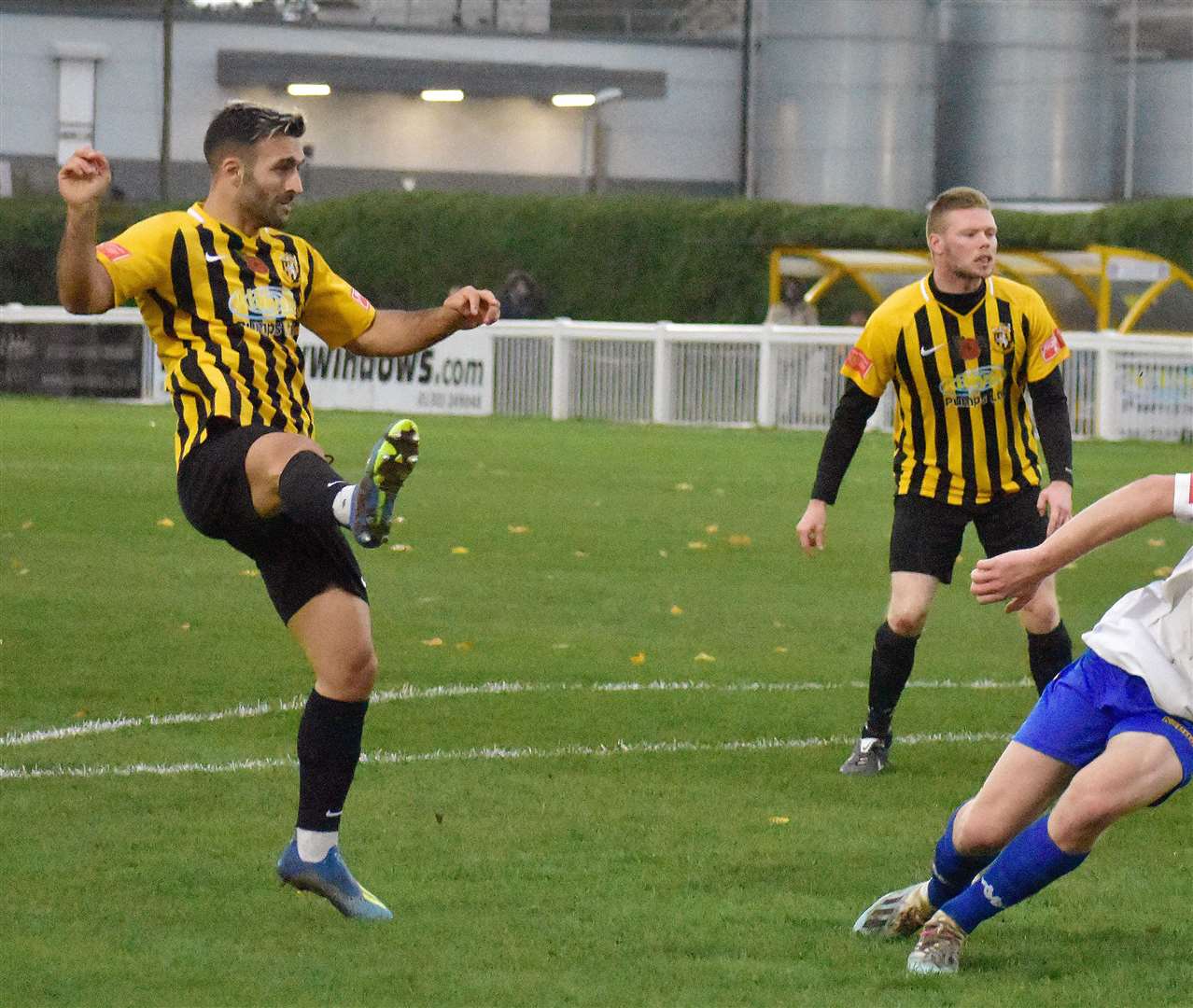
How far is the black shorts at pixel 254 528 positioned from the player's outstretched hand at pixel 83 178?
67cm

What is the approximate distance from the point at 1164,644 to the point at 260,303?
2469 millimetres

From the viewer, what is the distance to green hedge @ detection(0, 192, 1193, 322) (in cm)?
3394

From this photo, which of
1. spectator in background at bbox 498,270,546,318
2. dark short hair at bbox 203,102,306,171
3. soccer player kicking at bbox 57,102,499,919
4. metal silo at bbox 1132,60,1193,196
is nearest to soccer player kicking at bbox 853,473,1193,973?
soccer player kicking at bbox 57,102,499,919

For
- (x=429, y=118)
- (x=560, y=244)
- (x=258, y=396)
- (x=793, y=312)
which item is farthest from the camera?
(x=429, y=118)

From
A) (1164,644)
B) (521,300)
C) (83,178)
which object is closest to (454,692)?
(83,178)

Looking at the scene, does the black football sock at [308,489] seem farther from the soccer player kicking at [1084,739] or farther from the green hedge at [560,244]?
the green hedge at [560,244]

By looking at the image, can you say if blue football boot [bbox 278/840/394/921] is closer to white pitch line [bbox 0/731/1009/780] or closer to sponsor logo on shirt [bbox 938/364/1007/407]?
white pitch line [bbox 0/731/1009/780]

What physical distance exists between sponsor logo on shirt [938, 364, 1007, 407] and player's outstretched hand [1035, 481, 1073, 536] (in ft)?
1.38

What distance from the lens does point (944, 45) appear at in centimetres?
4497

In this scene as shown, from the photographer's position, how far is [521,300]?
95.1 ft

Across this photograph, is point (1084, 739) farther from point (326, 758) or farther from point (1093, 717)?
point (326, 758)

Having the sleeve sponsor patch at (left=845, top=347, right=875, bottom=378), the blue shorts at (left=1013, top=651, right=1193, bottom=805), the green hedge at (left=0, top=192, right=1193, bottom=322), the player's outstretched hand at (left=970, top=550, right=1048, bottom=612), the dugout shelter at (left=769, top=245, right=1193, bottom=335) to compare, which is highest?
the green hedge at (left=0, top=192, right=1193, bottom=322)

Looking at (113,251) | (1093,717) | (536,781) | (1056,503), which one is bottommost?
(536,781)

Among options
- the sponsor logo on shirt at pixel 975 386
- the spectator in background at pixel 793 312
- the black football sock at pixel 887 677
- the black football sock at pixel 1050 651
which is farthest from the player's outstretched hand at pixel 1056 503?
the spectator in background at pixel 793 312
